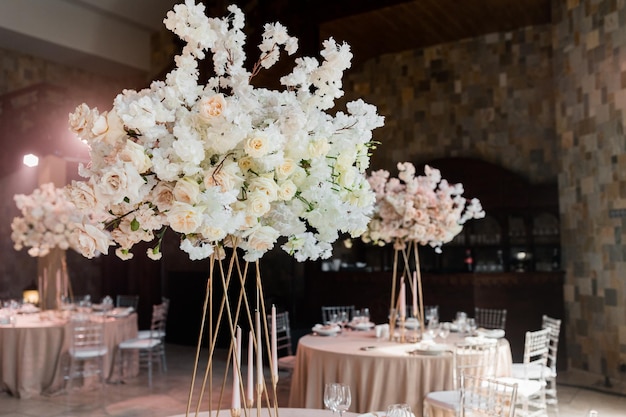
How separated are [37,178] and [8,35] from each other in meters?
2.46

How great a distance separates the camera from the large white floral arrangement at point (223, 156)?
1.84 metres

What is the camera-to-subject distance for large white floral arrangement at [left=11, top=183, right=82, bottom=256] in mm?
8016

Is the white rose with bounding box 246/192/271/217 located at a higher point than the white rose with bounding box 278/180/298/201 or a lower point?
lower

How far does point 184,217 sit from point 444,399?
3.61m

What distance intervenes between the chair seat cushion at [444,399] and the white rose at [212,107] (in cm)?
351

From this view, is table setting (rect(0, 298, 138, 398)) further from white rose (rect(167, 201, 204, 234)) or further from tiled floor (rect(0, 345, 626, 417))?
white rose (rect(167, 201, 204, 234))

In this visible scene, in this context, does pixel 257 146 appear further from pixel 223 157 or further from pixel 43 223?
pixel 43 223

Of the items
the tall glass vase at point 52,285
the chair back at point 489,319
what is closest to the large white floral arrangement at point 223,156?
the chair back at point 489,319

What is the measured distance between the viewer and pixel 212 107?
1.85m

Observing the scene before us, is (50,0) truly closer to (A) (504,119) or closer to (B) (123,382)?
(B) (123,382)

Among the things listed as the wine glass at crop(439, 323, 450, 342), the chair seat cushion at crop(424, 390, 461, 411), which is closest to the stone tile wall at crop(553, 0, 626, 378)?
the wine glass at crop(439, 323, 450, 342)

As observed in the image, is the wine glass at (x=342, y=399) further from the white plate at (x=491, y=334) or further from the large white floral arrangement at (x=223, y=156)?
the white plate at (x=491, y=334)

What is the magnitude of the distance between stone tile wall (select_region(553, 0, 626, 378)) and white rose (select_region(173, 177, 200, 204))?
7.23m

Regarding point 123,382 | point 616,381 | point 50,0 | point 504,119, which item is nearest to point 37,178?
point 50,0
